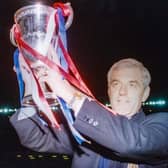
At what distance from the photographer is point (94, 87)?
2.68m

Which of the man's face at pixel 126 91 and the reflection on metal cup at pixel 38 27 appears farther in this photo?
the man's face at pixel 126 91

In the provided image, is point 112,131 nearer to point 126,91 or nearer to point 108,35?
point 126,91

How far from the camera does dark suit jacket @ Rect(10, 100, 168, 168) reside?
70 centimetres

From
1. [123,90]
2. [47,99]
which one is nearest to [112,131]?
[47,99]

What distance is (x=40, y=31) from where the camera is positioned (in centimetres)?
75

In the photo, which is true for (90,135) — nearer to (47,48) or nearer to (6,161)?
(47,48)

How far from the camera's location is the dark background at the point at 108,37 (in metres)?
2.20

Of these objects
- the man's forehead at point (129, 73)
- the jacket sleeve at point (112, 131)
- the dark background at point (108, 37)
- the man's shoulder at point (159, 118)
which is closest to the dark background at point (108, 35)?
the dark background at point (108, 37)

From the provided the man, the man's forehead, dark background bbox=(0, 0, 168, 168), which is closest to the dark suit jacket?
the man

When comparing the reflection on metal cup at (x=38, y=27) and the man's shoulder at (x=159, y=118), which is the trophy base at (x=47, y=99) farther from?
the man's shoulder at (x=159, y=118)

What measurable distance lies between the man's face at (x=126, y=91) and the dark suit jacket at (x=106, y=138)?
0.03m

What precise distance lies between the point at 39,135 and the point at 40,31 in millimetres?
332

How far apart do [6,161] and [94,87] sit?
119 cm

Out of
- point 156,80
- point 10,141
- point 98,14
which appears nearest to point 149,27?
point 98,14
